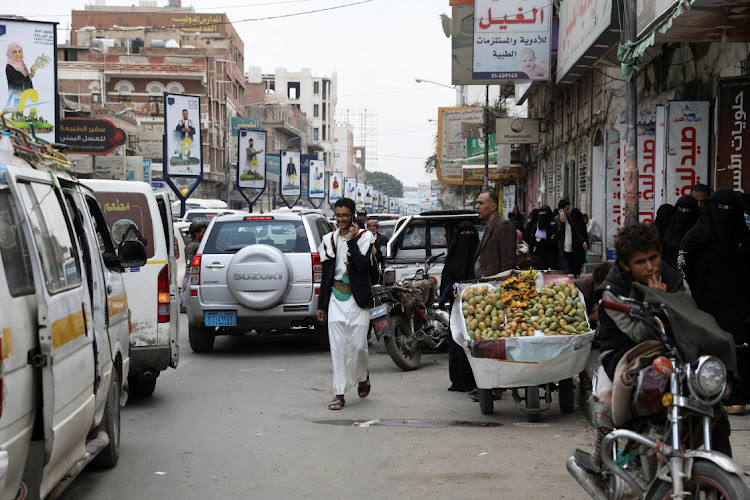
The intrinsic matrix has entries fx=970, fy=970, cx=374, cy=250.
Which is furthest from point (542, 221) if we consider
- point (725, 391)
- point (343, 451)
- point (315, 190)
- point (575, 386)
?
point (315, 190)

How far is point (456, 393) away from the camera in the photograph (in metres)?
9.90

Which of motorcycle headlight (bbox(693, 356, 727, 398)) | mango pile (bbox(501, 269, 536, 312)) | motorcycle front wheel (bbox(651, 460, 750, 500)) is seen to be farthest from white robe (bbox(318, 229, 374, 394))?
motorcycle headlight (bbox(693, 356, 727, 398))

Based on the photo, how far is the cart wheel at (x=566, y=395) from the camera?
8547 mm

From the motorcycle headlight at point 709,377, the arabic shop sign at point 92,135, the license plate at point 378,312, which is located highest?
the arabic shop sign at point 92,135

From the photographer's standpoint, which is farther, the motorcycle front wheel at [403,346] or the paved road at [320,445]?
the motorcycle front wheel at [403,346]

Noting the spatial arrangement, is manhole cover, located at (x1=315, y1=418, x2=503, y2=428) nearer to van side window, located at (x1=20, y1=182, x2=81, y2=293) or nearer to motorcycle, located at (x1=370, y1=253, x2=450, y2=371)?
motorcycle, located at (x1=370, y1=253, x2=450, y2=371)

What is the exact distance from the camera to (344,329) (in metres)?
9.13

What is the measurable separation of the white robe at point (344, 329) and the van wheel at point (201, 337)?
4.16 meters

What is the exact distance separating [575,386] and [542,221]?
10.4 m

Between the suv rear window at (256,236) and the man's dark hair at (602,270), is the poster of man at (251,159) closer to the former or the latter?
the suv rear window at (256,236)

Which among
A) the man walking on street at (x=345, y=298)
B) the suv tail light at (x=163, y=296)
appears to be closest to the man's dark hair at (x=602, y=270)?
the man walking on street at (x=345, y=298)

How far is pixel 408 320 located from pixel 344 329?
8.69ft

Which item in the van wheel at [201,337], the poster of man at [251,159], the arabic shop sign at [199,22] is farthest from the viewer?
the arabic shop sign at [199,22]

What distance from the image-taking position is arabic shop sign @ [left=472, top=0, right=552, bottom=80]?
2352 centimetres
